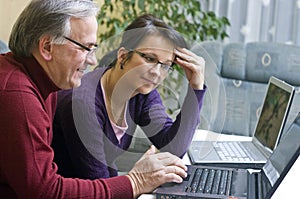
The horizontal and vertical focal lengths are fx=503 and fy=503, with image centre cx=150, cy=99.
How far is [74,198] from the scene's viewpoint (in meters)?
1.15

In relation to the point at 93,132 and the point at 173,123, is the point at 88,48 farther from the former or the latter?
the point at 173,123

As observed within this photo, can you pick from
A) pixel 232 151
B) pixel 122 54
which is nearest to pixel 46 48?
pixel 122 54

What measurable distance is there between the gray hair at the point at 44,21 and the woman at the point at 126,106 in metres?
0.27

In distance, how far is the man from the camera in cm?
111

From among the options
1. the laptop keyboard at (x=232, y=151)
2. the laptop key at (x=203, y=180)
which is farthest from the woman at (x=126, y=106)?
the laptop key at (x=203, y=180)

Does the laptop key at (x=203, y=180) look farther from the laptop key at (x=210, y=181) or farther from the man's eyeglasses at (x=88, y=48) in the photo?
the man's eyeglasses at (x=88, y=48)

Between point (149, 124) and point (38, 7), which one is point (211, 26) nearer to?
point (149, 124)

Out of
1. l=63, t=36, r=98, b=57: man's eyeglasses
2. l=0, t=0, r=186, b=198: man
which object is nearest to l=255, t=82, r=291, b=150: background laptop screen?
l=0, t=0, r=186, b=198: man

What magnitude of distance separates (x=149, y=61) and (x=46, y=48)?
1.28ft

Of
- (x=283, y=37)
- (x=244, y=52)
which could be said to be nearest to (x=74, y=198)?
(x=244, y=52)

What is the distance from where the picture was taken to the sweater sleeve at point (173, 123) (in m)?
1.64

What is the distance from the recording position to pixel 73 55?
1228 millimetres

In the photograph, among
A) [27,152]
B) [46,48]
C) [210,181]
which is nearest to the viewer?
[27,152]

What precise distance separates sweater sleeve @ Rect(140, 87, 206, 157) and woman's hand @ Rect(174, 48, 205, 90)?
0.03 meters
